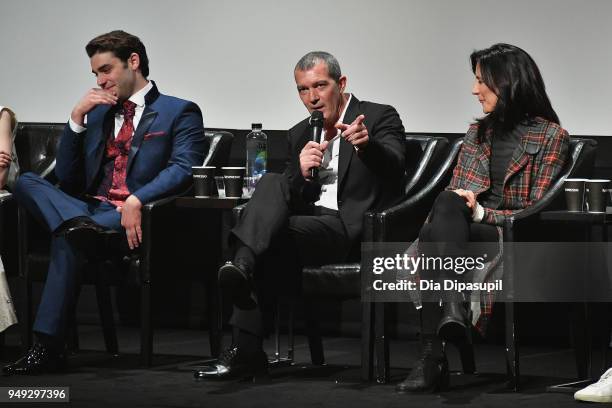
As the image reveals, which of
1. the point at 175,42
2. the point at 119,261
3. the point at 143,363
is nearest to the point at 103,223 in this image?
the point at 119,261

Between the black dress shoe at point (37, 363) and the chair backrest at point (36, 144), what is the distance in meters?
1.11

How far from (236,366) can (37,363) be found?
77 cm

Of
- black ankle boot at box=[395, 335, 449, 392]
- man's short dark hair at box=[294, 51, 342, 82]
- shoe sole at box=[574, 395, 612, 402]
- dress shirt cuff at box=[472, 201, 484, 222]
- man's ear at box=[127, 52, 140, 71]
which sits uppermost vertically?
man's ear at box=[127, 52, 140, 71]

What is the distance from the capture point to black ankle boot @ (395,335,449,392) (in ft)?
12.6

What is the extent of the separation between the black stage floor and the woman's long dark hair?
37.3 inches

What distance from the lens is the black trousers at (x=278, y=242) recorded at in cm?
406

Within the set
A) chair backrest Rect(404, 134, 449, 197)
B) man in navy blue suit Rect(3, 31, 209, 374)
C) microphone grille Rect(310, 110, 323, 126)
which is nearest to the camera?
microphone grille Rect(310, 110, 323, 126)

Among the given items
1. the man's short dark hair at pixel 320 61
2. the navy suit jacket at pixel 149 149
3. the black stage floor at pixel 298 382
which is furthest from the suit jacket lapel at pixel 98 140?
the man's short dark hair at pixel 320 61

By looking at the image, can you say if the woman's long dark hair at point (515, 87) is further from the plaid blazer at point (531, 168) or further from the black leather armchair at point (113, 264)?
the black leather armchair at point (113, 264)

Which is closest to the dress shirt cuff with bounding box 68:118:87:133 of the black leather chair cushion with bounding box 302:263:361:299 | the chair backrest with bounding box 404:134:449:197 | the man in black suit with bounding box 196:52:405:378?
the man in black suit with bounding box 196:52:405:378

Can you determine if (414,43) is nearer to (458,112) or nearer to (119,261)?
(458,112)

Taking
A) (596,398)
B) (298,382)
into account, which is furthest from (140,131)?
(596,398)

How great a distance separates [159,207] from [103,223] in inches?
9.6

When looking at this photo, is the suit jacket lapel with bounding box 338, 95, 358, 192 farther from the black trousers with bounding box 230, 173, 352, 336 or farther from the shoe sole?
the shoe sole
